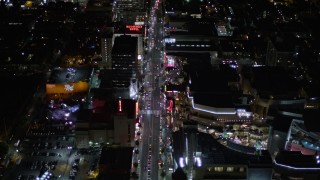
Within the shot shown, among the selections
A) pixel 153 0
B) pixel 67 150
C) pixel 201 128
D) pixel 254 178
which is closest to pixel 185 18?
pixel 153 0

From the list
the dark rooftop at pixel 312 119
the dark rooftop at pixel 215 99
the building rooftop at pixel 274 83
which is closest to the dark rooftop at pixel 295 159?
the dark rooftop at pixel 312 119

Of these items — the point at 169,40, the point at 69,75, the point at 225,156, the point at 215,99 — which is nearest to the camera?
the point at 225,156

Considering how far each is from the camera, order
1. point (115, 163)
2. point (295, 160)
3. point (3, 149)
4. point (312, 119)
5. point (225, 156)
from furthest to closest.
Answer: point (312, 119) < point (3, 149) < point (115, 163) < point (225, 156) < point (295, 160)

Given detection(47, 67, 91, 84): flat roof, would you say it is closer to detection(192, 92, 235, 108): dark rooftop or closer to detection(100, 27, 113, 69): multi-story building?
detection(100, 27, 113, 69): multi-story building

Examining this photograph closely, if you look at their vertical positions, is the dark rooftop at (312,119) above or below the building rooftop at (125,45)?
below

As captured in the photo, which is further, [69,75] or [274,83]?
[69,75]

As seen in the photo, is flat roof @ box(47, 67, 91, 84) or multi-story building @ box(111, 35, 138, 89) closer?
flat roof @ box(47, 67, 91, 84)

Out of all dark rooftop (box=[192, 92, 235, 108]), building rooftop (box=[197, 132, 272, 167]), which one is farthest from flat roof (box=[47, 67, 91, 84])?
building rooftop (box=[197, 132, 272, 167])

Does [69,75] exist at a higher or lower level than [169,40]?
lower

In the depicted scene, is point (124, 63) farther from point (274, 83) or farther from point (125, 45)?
point (274, 83)

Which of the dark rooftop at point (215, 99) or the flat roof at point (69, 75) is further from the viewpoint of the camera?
the flat roof at point (69, 75)

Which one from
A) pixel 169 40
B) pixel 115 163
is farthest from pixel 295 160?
pixel 169 40

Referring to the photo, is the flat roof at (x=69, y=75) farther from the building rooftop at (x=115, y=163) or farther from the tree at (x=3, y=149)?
the building rooftop at (x=115, y=163)
